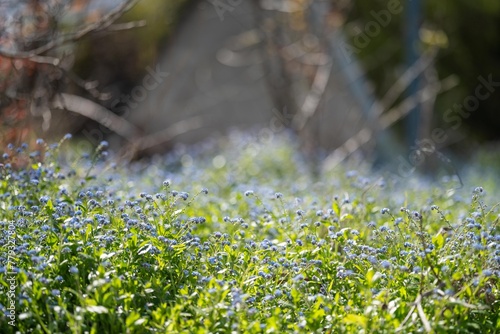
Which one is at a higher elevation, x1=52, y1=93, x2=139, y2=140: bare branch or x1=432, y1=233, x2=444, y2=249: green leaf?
x1=52, y1=93, x2=139, y2=140: bare branch

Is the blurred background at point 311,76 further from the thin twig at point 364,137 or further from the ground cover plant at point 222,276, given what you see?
the ground cover plant at point 222,276

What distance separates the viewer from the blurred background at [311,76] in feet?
30.2

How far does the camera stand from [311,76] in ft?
33.2

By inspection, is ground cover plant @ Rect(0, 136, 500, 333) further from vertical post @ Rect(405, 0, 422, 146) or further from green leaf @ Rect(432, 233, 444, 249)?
vertical post @ Rect(405, 0, 422, 146)

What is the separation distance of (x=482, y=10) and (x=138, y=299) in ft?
31.1

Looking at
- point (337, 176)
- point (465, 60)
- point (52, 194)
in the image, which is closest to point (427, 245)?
point (52, 194)

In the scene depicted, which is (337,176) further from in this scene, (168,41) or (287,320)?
A: (168,41)

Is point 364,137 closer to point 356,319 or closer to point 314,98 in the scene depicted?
point 314,98

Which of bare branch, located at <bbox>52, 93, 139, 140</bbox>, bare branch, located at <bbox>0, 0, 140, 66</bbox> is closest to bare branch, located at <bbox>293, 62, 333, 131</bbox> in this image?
bare branch, located at <bbox>52, 93, 139, 140</bbox>

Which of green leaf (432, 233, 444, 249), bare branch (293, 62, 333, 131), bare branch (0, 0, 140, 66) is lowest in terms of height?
green leaf (432, 233, 444, 249)

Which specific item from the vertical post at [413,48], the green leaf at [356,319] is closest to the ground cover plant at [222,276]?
the green leaf at [356,319]

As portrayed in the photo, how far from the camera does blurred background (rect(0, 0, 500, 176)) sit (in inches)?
362

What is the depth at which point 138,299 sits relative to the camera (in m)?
3.09

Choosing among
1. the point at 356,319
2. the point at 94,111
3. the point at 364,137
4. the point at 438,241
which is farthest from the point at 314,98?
the point at 356,319
